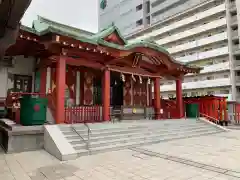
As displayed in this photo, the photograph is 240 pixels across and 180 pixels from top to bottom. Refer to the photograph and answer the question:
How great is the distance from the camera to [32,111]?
295 inches

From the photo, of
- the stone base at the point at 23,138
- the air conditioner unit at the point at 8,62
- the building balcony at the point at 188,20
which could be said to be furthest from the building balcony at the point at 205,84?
the stone base at the point at 23,138

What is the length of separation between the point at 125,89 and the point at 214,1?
3475cm

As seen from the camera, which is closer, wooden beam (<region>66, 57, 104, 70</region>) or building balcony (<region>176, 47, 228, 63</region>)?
wooden beam (<region>66, 57, 104, 70</region>)

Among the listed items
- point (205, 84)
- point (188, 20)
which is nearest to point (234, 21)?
point (188, 20)

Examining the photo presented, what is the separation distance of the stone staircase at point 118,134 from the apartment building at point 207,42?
90.4 ft

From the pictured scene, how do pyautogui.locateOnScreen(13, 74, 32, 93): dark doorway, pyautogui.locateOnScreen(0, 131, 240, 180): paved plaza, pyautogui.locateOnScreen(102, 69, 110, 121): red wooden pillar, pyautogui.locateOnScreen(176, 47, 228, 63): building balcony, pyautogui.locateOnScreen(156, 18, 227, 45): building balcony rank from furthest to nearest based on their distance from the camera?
pyautogui.locateOnScreen(156, 18, 227, 45): building balcony → pyautogui.locateOnScreen(176, 47, 228, 63): building balcony → pyautogui.locateOnScreen(13, 74, 32, 93): dark doorway → pyautogui.locateOnScreen(102, 69, 110, 121): red wooden pillar → pyautogui.locateOnScreen(0, 131, 240, 180): paved plaza

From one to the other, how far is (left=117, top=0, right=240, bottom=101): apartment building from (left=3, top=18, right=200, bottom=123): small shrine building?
76.2ft

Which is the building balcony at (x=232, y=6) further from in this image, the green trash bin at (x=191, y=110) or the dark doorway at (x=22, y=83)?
the dark doorway at (x=22, y=83)

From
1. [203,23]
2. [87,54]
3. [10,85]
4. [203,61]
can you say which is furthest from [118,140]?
[203,23]

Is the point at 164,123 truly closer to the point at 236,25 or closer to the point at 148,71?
the point at 148,71

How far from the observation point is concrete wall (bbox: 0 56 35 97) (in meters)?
10.2

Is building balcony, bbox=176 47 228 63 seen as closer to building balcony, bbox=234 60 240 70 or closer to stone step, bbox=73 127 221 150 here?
building balcony, bbox=234 60 240 70

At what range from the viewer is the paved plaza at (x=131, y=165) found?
4.47 metres

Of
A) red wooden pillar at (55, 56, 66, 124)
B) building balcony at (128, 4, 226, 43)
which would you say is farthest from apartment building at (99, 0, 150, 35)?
red wooden pillar at (55, 56, 66, 124)
